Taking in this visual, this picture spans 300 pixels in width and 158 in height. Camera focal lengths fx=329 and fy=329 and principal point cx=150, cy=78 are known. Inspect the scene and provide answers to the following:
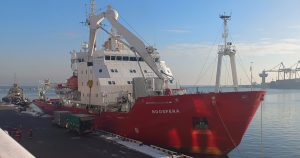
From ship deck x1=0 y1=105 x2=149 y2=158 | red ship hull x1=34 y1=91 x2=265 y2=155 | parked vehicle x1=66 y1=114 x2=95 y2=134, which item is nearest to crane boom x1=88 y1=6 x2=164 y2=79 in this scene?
red ship hull x1=34 y1=91 x2=265 y2=155

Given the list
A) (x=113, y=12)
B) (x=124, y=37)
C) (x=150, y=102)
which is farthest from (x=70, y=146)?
(x=113, y=12)

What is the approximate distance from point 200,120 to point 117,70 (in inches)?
522

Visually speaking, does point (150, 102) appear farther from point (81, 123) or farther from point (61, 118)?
point (61, 118)

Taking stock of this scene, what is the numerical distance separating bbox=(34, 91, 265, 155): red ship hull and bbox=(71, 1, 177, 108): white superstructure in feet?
15.4

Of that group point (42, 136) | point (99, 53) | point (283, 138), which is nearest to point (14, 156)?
point (42, 136)

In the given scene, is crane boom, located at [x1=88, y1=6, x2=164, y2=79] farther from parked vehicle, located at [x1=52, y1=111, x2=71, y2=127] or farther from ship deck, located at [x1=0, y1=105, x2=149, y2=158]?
ship deck, located at [x1=0, y1=105, x2=149, y2=158]

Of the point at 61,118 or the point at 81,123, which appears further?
the point at 61,118

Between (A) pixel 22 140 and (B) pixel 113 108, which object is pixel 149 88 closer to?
(B) pixel 113 108

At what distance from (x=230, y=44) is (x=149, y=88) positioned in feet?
49.2

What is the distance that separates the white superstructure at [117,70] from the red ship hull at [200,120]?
471cm

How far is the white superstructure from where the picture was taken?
99.2 ft

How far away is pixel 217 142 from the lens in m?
22.5

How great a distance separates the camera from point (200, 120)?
2256 centimetres

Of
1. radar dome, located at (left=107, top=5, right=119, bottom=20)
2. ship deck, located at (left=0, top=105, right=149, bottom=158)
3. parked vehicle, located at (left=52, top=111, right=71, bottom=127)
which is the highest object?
radar dome, located at (left=107, top=5, right=119, bottom=20)
